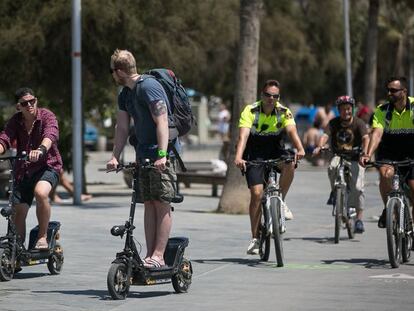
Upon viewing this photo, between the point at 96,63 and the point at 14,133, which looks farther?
the point at 96,63

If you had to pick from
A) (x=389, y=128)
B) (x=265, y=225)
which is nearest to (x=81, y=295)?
(x=265, y=225)

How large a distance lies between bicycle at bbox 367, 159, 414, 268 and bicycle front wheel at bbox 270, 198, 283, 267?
1.03 meters

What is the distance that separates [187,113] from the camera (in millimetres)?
10438

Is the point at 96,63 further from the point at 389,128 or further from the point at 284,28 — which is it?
the point at 284,28

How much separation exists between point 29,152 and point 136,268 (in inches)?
78.5

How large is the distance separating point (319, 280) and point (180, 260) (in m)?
1.66

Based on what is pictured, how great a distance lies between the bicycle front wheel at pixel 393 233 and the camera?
1218 cm

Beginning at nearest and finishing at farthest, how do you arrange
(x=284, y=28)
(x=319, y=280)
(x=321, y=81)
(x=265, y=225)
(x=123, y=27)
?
(x=319, y=280), (x=265, y=225), (x=123, y=27), (x=284, y=28), (x=321, y=81)

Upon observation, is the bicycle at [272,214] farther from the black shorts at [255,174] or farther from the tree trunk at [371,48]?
the tree trunk at [371,48]

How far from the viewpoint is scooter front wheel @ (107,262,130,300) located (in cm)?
963

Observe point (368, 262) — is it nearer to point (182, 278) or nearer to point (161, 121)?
point (182, 278)

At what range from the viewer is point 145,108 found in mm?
10195

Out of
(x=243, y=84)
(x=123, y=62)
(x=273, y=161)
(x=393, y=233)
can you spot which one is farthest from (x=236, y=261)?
(x=243, y=84)

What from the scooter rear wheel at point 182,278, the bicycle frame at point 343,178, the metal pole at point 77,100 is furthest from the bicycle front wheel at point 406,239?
the metal pole at point 77,100
